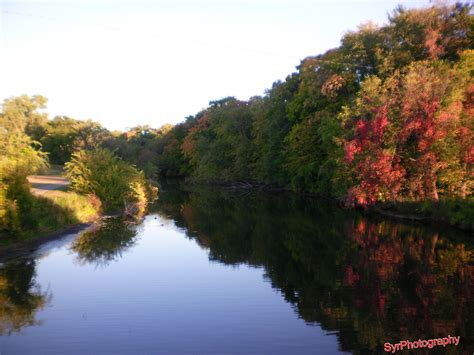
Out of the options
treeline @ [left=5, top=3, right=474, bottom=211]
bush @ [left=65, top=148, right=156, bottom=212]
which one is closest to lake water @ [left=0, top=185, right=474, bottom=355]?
treeline @ [left=5, top=3, right=474, bottom=211]

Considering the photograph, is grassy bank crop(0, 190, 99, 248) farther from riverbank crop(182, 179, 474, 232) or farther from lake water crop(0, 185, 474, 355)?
riverbank crop(182, 179, 474, 232)

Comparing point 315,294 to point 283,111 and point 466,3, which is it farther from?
point 283,111

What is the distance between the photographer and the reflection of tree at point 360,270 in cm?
1066

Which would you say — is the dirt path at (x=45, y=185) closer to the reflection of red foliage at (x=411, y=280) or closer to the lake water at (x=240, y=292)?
the lake water at (x=240, y=292)

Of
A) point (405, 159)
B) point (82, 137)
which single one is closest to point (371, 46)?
point (405, 159)

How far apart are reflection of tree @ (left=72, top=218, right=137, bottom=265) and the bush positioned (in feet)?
15.6

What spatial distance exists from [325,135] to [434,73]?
37.0 feet

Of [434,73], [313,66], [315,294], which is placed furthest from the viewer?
[313,66]

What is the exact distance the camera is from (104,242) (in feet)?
72.8

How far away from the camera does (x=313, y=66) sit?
45156 mm

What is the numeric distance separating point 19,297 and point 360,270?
12.1 m

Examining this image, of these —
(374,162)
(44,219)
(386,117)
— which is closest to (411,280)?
(374,162)

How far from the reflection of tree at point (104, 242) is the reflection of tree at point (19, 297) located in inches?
108

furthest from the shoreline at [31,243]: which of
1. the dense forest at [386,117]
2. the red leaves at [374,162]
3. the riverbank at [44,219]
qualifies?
the red leaves at [374,162]
